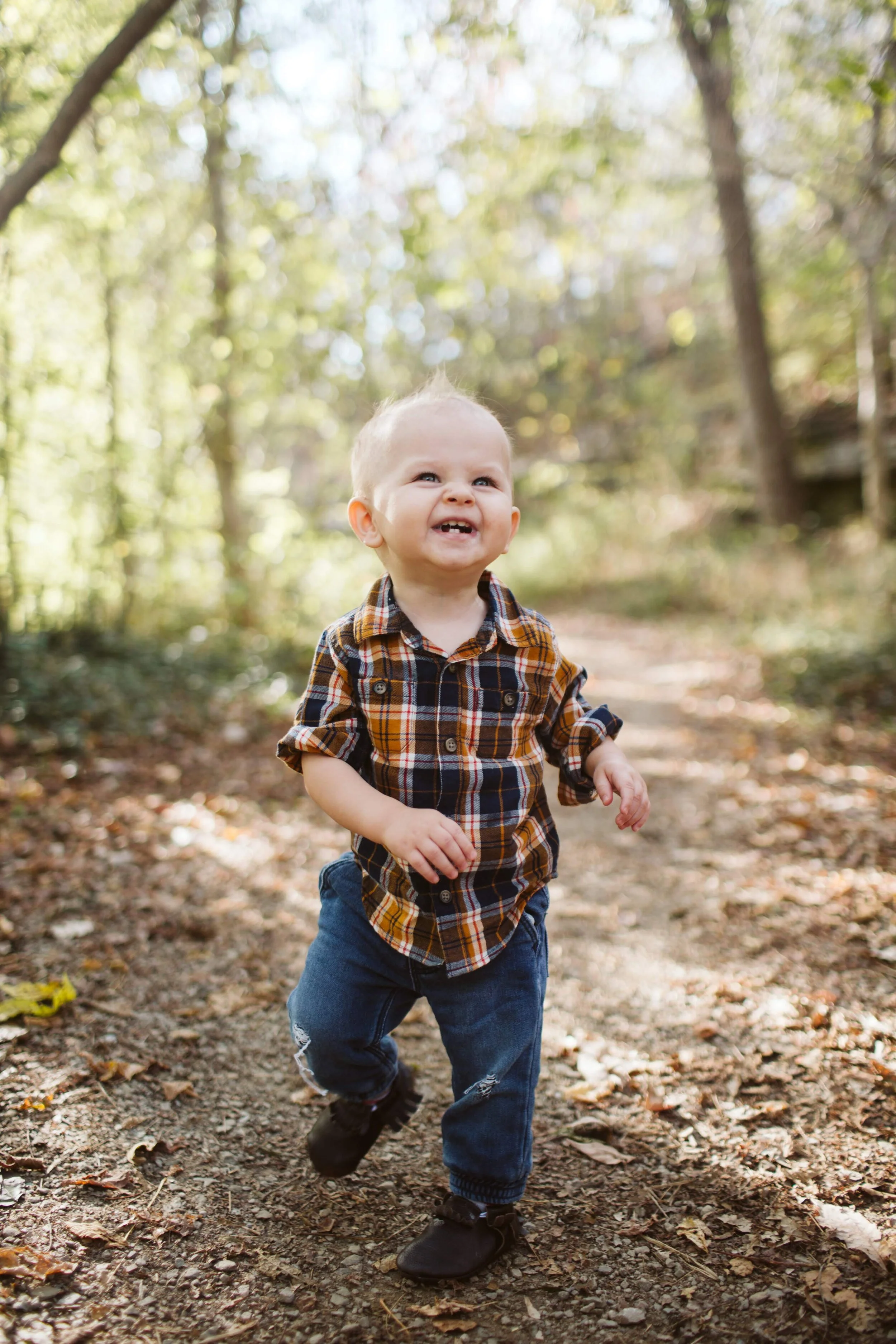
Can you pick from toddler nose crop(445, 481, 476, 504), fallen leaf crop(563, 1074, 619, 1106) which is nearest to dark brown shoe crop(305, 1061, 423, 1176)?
fallen leaf crop(563, 1074, 619, 1106)

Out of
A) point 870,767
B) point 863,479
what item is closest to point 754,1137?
point 870,767

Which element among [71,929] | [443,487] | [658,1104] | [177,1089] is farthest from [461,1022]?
[71,929]

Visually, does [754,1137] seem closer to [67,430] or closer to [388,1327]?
[388,1327]

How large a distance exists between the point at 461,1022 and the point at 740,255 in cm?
1060

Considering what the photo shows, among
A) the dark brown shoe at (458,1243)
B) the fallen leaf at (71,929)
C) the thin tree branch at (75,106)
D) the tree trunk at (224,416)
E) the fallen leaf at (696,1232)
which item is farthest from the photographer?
the tree trunk at (224,416)

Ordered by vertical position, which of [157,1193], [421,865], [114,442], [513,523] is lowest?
[157,1193]

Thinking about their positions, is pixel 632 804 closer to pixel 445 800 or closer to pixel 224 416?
pixel 445 800

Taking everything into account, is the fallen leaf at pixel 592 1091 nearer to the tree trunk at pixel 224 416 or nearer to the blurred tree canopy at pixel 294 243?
the blurred tree canopy at pixel 294 243

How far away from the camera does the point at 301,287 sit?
26.4 feet

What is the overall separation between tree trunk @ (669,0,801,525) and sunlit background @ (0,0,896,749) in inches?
10.6

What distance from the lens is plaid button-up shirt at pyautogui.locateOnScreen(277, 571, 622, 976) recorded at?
182 centimetres

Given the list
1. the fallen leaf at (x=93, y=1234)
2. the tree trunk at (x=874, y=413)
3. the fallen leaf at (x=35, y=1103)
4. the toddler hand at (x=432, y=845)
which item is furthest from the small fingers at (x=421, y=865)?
the tree trunk at (x=874, y=413)

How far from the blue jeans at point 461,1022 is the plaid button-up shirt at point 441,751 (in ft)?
0.22

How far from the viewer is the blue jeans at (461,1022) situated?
184 cm
